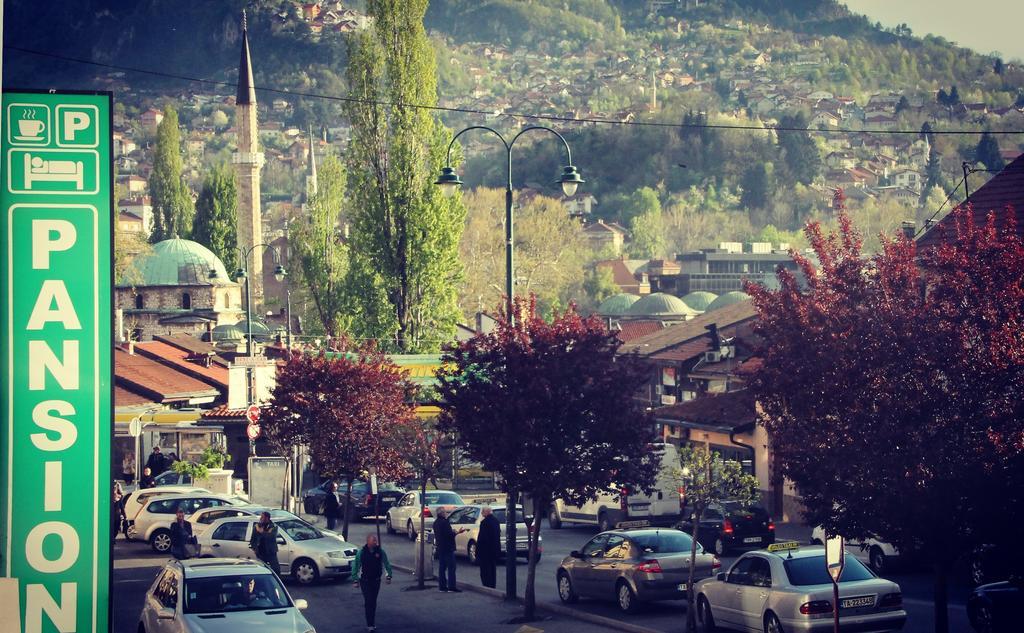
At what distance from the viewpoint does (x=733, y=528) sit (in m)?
29.6

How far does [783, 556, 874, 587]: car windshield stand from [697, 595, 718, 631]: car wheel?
186 centimetres

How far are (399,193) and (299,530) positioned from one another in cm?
2934

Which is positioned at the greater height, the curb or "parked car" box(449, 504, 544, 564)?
"parked car" box(449, 504, 544, 564)

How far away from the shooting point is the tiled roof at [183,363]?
52.3 meters

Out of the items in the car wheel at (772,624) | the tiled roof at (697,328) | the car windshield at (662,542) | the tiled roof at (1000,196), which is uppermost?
the tiled roof at (1000,196)

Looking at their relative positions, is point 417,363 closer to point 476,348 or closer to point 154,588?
point 476,348

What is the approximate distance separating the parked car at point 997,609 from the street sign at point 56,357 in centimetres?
1193

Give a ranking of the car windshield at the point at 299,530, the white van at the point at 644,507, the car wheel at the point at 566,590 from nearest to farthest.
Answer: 1. the car wheel at the point at 566,590
2. the car windshield at the point at 299,530
3. the white van at the point at 644,507

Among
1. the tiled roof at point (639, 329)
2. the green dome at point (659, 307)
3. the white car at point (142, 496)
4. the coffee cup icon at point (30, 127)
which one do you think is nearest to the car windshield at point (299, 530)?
the white car at point (142, 496)

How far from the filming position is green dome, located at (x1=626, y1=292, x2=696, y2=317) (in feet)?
391

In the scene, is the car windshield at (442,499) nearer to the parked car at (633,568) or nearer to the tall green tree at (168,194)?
the parked car at (633,568)

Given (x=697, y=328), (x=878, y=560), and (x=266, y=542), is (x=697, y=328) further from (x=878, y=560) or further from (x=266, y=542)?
(x=266, y=542)

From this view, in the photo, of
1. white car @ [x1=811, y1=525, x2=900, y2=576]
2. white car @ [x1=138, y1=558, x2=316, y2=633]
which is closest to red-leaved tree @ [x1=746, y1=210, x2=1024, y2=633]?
white car @ [x1=138, y1=558, x2=316, y2=633]

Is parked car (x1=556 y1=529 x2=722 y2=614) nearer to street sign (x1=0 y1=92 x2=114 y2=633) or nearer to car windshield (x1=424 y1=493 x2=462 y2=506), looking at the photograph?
car windshield (x1=424 y1=493 x2=462 y2=506)
